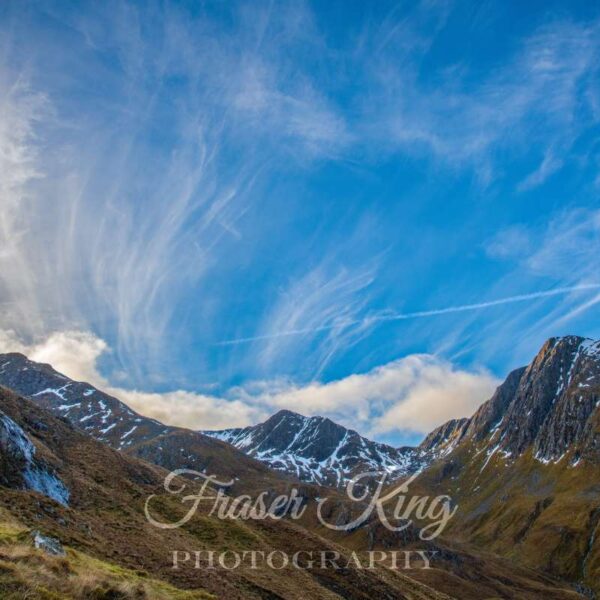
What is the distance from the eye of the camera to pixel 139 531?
1692 inches

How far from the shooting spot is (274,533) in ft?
195

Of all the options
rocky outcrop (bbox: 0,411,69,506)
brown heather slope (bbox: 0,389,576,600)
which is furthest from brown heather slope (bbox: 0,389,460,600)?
rocky outcrop (bbox: 0,411,69,506)

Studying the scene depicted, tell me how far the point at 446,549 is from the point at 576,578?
5687 cm

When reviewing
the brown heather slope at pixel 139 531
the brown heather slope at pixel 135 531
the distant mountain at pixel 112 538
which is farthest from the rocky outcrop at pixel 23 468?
the brown heather slope at pixel 139 531

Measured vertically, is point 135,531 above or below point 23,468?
below

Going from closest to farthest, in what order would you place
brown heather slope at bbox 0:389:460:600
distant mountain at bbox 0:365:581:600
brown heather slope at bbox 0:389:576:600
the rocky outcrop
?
distant mountain at bbox 0:365:581:600 → brown heather slope at bbox 0:389:576:600 → brown heather slope at bbox 0:389:460:600 → the rocky outcrop

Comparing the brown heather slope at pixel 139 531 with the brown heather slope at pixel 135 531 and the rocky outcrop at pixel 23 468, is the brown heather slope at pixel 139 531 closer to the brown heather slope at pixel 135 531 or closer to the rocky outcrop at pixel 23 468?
the brown heather slope at pixel 135 531

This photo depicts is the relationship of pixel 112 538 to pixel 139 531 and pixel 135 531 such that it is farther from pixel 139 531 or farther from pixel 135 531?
pixel 139 531

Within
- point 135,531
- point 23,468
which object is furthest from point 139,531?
point 23,468

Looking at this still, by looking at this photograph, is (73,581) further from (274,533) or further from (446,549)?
(446,549)

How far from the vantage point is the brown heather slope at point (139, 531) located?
112ft

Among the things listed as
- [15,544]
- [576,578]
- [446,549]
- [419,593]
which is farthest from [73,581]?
[576,578]

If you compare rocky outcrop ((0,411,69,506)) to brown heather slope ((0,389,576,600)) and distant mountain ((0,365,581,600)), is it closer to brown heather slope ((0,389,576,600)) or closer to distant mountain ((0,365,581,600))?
distant mountain ((0,365,581,600))

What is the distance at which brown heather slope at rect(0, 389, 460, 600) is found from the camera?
112 feet
